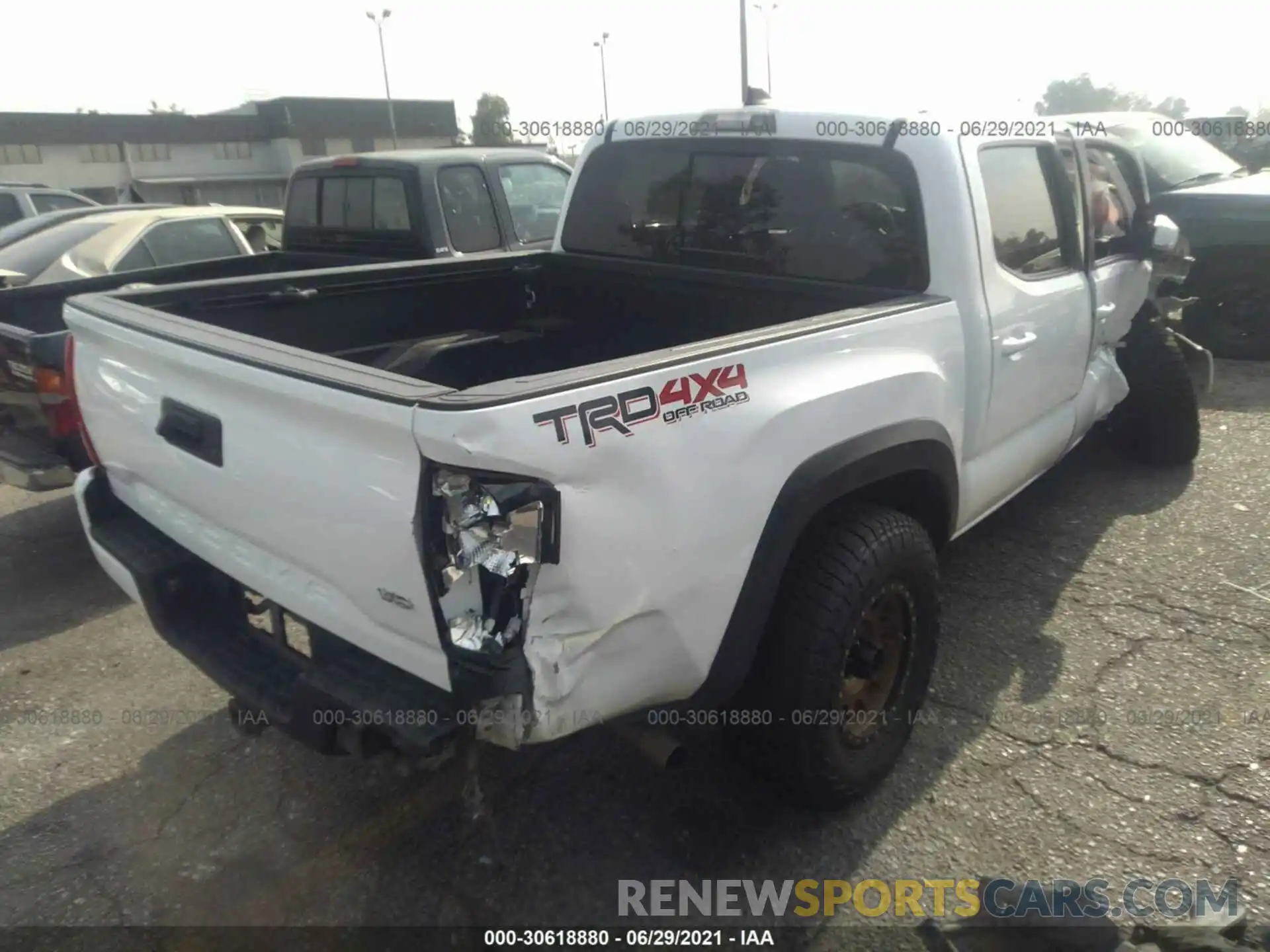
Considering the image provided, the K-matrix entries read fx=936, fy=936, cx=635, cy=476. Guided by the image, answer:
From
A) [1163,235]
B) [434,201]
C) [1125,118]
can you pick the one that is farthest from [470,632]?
[1125,118]

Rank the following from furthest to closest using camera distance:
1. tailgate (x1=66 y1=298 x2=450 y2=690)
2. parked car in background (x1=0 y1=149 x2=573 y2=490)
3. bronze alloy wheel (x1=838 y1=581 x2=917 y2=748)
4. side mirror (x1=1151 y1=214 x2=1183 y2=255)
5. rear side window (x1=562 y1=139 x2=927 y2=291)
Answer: parked car in background (x1=0 y1=149 x2=573 y2=490)
side mirror (x1=1151 y1=214 x2=1183 y2=255)
rear side window (x1=562 y1=139 x2=927 y2=291)
bronze alloy wheel (x1=838 y1=581 x2=917 y2=748)
tailgate (x1=66 y1=298 x2=450 y2=690)

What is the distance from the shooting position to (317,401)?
1912 mm

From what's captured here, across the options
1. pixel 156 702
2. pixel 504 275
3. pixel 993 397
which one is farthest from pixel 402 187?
pixel 993 397

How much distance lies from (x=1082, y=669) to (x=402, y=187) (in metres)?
4.78

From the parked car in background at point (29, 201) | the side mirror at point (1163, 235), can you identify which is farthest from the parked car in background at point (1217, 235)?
the parked car in background at point (29, 201)

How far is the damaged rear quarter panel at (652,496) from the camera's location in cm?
172

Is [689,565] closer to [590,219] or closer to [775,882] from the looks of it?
[775,882]

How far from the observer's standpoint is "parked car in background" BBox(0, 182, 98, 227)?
11.5 m

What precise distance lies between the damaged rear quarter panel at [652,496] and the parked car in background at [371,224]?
10.7 ft

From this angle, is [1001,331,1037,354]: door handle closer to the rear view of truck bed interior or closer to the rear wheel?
the rear view of truck bed interior

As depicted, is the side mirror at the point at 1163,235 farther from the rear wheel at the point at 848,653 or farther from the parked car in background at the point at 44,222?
the parked car in background at the point at 44,222

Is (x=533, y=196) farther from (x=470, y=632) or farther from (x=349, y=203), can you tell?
(x=470, y=632)

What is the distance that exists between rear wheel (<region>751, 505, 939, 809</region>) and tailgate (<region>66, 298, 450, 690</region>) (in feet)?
3.09

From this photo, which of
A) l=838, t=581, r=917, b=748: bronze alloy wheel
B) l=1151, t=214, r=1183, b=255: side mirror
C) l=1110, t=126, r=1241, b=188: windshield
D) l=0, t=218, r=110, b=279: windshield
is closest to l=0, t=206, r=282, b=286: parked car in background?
l=0, t=218, r=110, b=279: windshield
